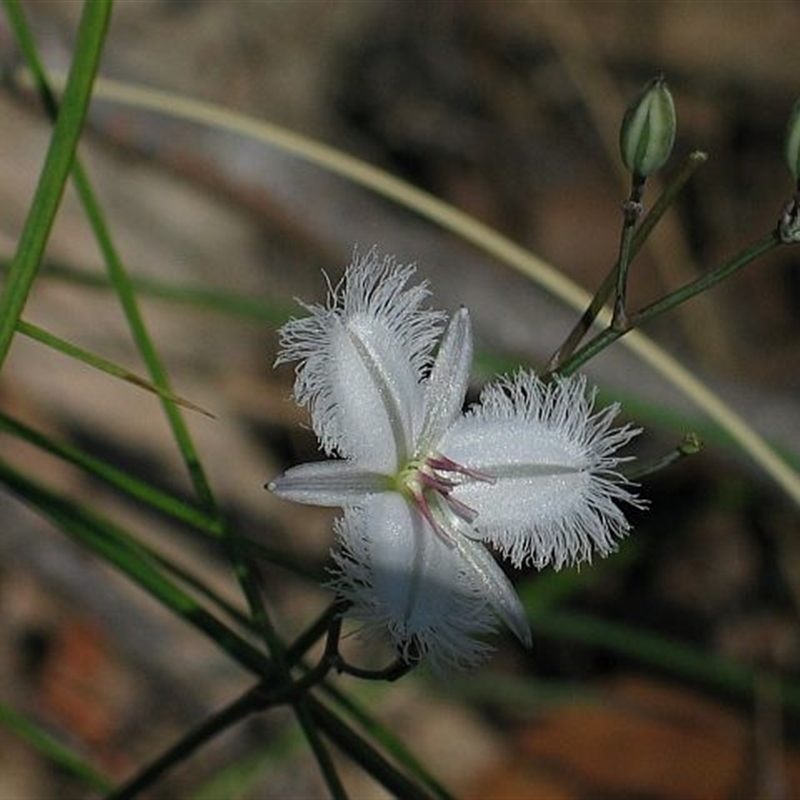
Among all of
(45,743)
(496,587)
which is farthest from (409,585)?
(45,743)

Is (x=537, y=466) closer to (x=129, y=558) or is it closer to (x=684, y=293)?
(x=684, y=293)

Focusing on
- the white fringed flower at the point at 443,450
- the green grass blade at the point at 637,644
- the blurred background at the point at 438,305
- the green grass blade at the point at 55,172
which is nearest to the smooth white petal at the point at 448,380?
the white fringed flower at the point at 443,450

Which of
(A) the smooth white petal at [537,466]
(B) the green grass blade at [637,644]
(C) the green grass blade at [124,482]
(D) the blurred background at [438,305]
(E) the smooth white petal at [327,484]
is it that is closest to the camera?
(E) the smooth white petal at [327,484]

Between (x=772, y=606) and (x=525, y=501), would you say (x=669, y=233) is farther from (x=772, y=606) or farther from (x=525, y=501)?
(x=525, y=501)

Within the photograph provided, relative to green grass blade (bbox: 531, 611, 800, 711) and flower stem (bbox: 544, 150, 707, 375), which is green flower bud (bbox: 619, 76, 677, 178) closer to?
flower stem (bbox: 544, 150, 707, 375)

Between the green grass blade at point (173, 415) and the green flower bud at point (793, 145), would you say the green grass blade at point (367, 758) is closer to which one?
the green grass blade at point (173, 415)

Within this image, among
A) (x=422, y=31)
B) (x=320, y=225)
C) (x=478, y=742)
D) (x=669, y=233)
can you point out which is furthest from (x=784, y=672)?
(x=422, y=31)
